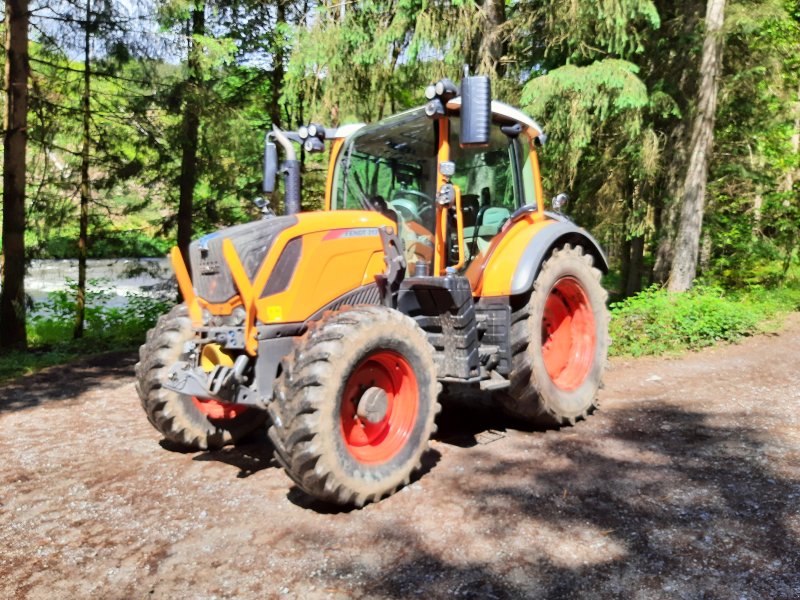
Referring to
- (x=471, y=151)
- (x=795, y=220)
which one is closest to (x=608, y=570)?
(x=471, y=151)

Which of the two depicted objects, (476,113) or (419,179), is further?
(419,179)

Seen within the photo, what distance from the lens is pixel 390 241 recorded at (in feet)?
14.3

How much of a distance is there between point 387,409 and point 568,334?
2.31 m

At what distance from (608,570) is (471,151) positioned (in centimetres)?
309

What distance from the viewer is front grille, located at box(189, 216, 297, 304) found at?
3811mm

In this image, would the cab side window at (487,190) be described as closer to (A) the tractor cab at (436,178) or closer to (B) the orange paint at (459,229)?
(A) the tractor cab at (436,178)

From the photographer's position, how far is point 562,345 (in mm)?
5551

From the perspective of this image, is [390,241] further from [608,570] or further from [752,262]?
[752,262]

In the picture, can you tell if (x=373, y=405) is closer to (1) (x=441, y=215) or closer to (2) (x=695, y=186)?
(1) (x=441, y=215)

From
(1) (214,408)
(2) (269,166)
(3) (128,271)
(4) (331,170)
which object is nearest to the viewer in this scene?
(1) (214,408)

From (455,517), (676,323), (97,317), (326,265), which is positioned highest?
(326,265)

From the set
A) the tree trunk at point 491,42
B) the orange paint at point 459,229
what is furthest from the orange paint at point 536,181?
the tree trunk at point 491,42

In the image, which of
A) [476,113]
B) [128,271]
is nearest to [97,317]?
[128,271]

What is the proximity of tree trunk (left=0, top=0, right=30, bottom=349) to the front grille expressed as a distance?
6.71m
